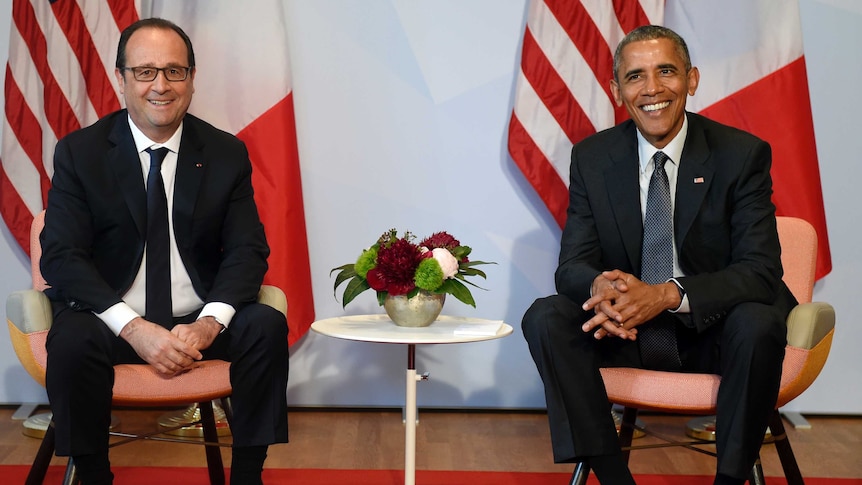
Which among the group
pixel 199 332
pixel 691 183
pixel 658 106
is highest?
pixel 658 106

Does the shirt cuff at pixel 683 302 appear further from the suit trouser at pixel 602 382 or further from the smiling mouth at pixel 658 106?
the smiling mouth at pixel 658 106

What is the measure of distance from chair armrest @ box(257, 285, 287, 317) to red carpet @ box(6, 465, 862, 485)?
2.06 ft

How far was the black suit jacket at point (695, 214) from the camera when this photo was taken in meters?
2.61

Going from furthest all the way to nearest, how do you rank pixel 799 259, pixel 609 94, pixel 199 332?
pixel 609 94
pixel 799 259
pixel 199 332

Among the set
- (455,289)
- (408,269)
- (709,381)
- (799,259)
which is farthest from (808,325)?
(408,269)

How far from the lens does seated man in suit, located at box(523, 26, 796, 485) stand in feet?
7.66

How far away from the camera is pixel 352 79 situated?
154 inches

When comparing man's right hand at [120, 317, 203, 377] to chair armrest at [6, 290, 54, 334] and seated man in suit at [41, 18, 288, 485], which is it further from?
chair armrest at [6, 290, 54, 334]

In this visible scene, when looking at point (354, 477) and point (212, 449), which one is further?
point (354, 477)

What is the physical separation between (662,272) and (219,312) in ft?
4.05

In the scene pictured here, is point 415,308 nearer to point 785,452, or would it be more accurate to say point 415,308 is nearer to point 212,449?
point 212,449

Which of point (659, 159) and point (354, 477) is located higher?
point (659, 159)

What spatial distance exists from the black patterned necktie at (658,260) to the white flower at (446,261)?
0.54 meters

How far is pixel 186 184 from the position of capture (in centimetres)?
279
